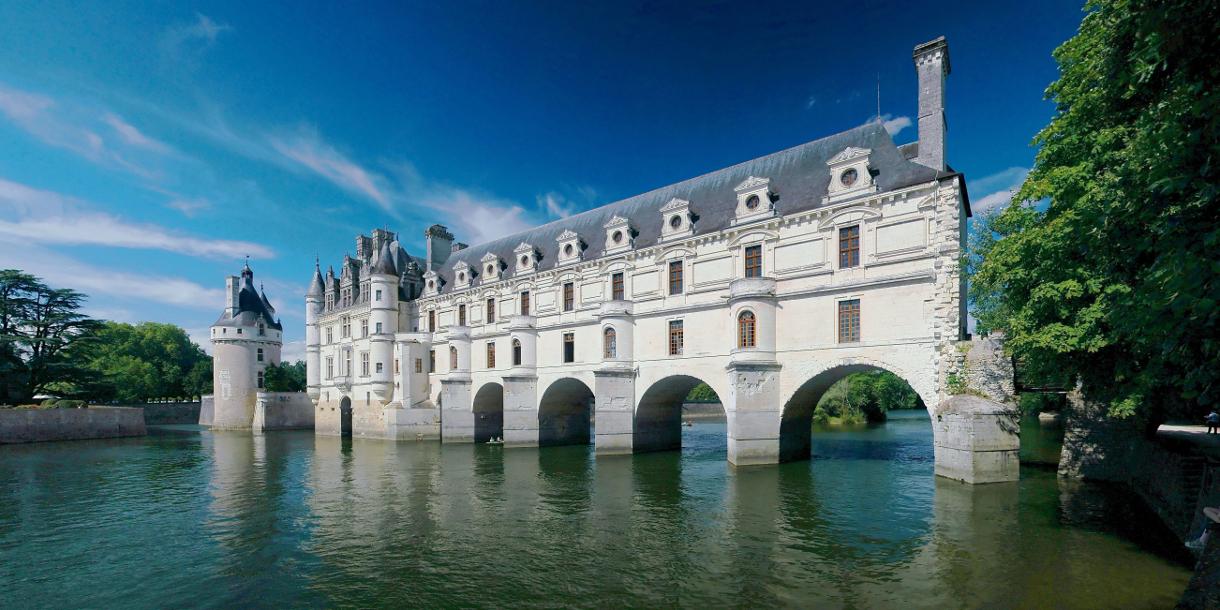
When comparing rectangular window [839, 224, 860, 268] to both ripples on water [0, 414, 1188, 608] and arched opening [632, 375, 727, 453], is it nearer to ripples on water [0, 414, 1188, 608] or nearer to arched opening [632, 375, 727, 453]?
ripples on water [0, 414, 1188, 608]

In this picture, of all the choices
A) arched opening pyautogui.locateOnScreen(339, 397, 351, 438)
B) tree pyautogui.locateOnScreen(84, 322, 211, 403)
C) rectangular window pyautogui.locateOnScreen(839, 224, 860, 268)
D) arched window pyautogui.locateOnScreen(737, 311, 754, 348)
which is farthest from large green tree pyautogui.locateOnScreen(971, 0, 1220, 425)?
tree pyautogui.locateOnScreen(84, 322, 211, 403)

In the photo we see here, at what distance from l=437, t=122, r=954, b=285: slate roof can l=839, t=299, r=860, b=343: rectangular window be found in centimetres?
426

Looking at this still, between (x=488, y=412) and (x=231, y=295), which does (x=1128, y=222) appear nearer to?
(x=488, y=412)

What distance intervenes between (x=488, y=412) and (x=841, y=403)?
2947cm

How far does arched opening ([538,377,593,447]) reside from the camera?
31.7 meters

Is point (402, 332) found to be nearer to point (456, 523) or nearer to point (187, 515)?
point (187, 515)

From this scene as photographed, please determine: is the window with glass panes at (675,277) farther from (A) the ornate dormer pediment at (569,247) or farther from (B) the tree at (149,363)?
(B) the tree at (149,363)

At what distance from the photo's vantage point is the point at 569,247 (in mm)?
31281

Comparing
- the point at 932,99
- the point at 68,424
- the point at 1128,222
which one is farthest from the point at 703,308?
the point at 68,424

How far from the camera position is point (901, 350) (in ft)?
64.3

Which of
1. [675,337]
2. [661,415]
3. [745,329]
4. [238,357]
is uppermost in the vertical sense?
[745,329]

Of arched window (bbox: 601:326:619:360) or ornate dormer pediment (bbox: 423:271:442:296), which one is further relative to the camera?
ornate dormer pediment (bbox: 423:271:442:296)

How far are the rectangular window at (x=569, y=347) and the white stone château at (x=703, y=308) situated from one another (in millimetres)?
133

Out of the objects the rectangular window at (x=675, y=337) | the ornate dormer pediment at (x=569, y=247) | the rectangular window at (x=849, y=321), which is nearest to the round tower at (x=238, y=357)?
the ornate dormer pediment at (x=569, y=247)
